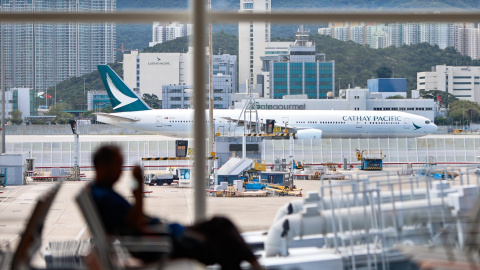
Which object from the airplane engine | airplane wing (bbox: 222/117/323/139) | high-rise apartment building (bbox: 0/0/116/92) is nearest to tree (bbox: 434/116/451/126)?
airplane wing (bbox: 222/117/323/139)

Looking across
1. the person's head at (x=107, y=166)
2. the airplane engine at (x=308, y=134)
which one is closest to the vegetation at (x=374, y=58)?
the airplane engine at (x=308, y=134)

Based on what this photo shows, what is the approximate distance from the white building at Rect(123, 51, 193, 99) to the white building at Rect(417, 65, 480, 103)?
12641 mm

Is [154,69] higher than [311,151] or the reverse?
higher

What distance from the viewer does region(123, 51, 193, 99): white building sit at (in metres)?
28.3

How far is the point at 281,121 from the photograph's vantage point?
28.1 meters

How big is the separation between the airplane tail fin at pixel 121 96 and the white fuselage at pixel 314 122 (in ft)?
2.20

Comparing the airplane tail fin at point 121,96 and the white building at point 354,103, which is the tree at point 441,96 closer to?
the white building at point 354,103

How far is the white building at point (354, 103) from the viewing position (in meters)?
34.1

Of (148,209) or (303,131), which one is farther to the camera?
(303,131)

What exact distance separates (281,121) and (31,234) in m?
26.5

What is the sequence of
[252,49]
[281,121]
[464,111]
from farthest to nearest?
[252,49], [464,111], [281,121]

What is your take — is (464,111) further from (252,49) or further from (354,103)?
(252,49)

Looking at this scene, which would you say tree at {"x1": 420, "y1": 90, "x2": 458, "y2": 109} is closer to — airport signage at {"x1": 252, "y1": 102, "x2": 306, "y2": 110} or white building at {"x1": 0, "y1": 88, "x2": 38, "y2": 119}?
airport signage at {"x1": 252, "y1": 102, "x2": 306, "y2": 110}

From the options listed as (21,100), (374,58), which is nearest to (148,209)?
(21,100)
